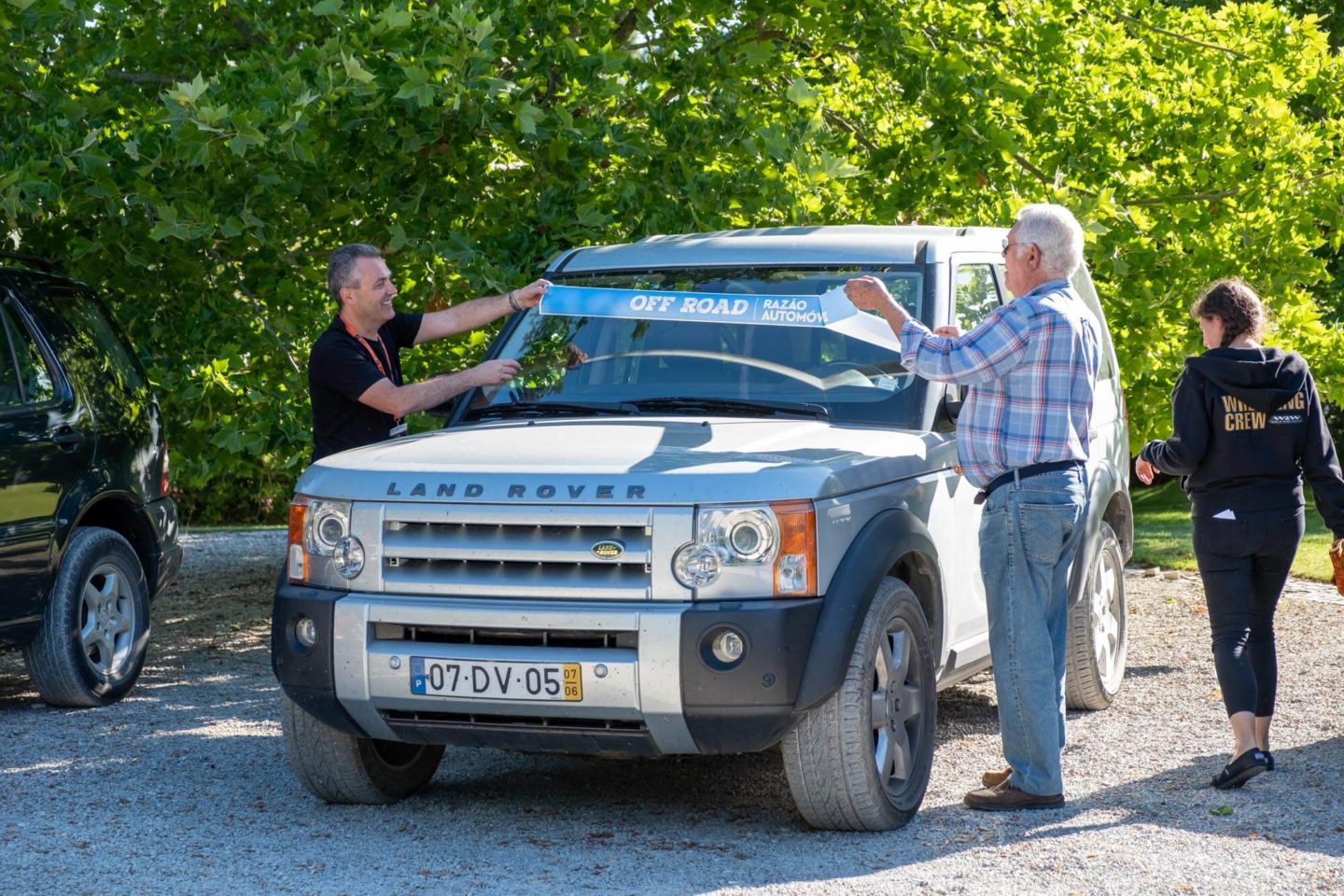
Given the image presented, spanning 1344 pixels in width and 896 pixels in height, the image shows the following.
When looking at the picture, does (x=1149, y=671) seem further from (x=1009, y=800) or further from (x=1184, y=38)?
(x=1184, y=38)

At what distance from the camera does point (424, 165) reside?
9.14 m

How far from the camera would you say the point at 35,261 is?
27.1ft

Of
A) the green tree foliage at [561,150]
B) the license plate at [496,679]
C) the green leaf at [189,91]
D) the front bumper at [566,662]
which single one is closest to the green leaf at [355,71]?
the green tree foliage at [561,150]

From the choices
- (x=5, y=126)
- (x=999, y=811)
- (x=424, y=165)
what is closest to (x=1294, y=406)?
(x=999, y=811)

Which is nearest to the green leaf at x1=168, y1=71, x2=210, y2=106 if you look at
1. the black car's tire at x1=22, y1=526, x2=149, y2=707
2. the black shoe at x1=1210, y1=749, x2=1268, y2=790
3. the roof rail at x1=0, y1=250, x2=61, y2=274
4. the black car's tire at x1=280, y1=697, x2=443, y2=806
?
the roof rail at x1=0, y1=250, x2=61, y2=274

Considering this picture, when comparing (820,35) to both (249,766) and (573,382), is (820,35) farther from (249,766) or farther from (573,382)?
(249,766)

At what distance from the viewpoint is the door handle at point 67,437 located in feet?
25.2

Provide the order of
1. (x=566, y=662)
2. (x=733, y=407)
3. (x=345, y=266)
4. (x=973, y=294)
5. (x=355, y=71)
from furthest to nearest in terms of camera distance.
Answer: (x=355, y=71) < (x=345, y=266) < (x=973, y=294) < (x=733, y=407) < (x=566, y=662)

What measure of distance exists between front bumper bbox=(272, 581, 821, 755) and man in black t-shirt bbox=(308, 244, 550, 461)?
133 centimetres

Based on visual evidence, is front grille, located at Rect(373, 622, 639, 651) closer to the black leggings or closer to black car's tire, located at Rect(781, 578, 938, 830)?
black car's tire, located at Rect(781, 578, 938, 830)

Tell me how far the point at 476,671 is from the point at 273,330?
4.73 m

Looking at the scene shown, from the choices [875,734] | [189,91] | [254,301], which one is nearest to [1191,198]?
[254,301]

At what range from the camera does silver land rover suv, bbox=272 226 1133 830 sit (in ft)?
16.6

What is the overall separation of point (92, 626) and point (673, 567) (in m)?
4.00
